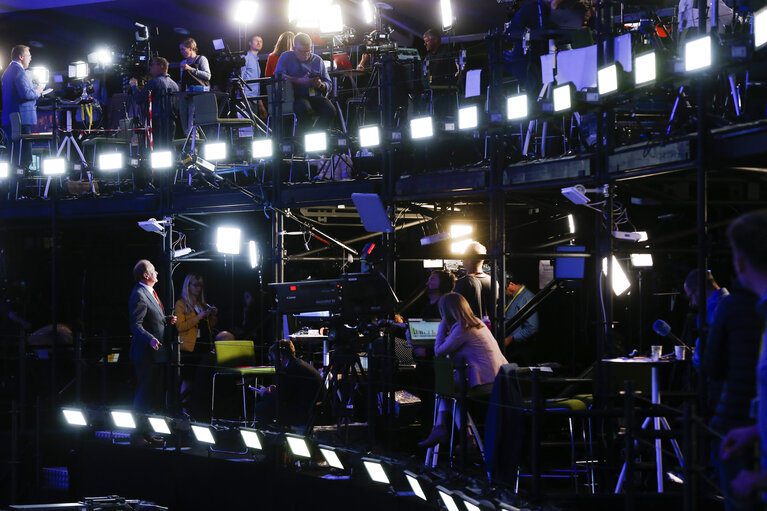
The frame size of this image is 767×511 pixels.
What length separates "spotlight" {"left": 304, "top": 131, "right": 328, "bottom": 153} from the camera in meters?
10.1

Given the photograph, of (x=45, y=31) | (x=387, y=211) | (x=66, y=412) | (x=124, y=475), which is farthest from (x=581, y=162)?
(x=45, y=31)

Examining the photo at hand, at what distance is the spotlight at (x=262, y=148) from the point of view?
1062 cm

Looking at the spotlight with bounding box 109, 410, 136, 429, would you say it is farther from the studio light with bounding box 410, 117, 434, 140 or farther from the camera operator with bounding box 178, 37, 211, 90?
the camera operator with bounding box 178, 37, 211, 90

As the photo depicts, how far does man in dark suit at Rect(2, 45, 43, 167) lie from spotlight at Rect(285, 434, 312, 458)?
7.40 m

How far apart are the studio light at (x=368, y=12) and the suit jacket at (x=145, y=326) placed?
6.41 metres

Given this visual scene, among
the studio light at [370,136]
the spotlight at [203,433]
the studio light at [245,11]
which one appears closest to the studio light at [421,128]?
the studio light at [370,136]

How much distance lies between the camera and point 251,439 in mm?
8234

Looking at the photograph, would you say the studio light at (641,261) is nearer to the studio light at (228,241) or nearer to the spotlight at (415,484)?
the spotlight at (415,484)

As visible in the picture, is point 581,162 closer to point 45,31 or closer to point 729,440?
point 729,440

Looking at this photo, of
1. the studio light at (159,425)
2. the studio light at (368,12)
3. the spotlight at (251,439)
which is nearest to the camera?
the spotlight at (251,439)

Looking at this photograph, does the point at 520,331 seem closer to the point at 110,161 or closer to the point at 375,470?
the point at 375,470

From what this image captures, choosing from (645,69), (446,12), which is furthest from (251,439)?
(446,12)

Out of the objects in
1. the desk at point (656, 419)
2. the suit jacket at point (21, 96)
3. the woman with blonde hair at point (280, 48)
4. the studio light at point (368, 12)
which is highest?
the studio light at point (368, 12)

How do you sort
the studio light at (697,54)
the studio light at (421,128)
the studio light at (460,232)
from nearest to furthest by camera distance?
the studio light at (697,54) < the studio light at (421,128) < the studio light at (460,232)
